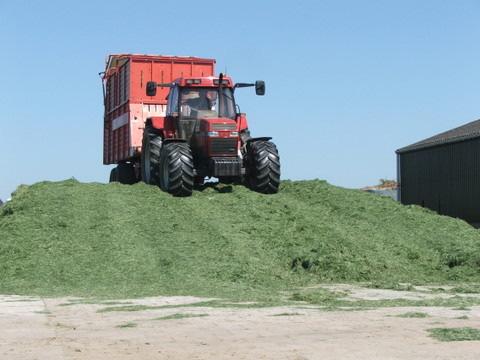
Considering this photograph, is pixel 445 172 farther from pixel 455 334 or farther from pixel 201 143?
pixel 455 334

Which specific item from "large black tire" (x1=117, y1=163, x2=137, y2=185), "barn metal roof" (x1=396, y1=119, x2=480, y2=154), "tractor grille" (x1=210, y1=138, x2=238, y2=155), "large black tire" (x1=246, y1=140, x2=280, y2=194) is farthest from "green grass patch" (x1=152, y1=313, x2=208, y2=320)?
"barn metal roof" (x1=396, y1=119, x2=480, y2=154)

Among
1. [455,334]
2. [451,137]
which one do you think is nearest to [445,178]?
[451,137]

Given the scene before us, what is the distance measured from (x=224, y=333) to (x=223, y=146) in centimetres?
1101

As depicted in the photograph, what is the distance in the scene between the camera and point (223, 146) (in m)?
19.8

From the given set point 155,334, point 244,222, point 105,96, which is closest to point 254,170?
point 244,222

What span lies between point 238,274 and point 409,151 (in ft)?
82.9

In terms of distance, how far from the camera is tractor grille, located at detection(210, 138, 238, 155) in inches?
777

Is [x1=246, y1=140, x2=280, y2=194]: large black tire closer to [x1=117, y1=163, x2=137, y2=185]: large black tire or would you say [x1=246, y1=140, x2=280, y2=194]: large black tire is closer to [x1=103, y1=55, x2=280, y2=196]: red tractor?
[x1=103, y1=55, x2=280, y2=196]: red tractor

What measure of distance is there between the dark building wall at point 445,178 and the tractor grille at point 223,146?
14862 mm

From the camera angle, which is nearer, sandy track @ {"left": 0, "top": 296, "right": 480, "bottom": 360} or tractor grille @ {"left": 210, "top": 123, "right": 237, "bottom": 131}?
sandy track @ {"left": 0, "top": 296, "right": 480, "bottom": 360}

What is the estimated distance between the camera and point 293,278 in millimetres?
14555

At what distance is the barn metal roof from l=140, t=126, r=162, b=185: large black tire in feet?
51.4

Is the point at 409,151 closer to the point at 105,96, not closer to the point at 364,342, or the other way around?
the point at 105,96

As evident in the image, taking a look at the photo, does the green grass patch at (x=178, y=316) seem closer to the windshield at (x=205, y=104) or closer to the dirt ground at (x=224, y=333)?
the dirt ground at (x=224, y=333)
